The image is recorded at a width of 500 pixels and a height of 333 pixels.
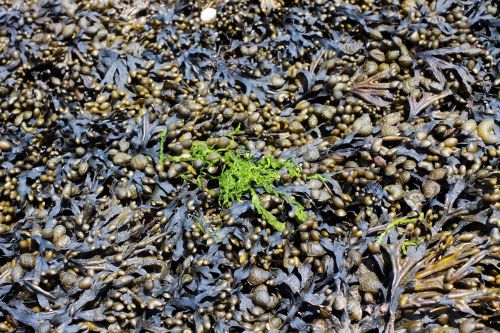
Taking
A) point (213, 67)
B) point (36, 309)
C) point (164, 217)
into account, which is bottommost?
point (36, 309)

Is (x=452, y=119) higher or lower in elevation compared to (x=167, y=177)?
higher

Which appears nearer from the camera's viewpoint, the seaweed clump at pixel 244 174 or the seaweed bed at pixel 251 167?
the seaweed bed at pixel 251 167

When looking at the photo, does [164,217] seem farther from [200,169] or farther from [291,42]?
[291,42]

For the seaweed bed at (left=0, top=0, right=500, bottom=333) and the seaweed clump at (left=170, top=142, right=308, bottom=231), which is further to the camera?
the seaweed clump at (left=170, top=142, right=308, bottom=231)

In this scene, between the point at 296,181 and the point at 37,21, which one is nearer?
the point at 296,181

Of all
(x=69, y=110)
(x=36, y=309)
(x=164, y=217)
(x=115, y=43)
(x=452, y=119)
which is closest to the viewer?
(x=36, y=309)

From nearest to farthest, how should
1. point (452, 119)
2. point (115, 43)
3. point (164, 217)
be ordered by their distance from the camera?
point (164, 217), point (452, 119), point (115, 43)

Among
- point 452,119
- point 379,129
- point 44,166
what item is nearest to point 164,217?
point 44,166

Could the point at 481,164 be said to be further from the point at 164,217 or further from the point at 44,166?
the point at 44,166
